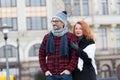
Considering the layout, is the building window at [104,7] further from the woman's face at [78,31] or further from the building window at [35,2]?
the woman's face at [78,31]

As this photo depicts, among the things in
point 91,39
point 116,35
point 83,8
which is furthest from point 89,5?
point 91,39

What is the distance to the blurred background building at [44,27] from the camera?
167 feet

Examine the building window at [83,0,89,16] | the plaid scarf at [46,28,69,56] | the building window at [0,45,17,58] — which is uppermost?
the building window at [83,0,89,16]

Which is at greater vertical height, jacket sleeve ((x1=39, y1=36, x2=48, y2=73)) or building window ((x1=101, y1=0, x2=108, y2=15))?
building window ((x1=101, y1=0, x2=108, y2=15))

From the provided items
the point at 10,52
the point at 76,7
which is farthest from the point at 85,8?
the point at 10,52

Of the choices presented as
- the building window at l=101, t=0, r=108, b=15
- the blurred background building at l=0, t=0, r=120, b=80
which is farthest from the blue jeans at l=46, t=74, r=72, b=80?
the building window at l=101, t=0, r=108, b=15

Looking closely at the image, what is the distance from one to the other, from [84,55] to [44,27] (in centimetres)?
4485

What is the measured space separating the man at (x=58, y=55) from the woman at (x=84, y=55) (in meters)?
0.18

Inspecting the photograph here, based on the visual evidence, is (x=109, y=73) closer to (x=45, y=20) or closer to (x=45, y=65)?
(x=45, y=20)

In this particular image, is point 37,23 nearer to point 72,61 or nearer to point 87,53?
point 87,53

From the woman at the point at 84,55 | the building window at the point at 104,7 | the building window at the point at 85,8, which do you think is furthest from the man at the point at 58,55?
the building window at the point at 104,7

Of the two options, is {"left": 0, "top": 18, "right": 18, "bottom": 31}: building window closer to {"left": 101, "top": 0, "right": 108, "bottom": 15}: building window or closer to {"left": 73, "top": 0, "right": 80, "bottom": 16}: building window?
{"left": 73, "top": 0, "right": 80, "bottom": 16}: building window

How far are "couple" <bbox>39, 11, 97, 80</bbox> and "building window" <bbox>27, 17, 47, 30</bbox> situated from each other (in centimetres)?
4452

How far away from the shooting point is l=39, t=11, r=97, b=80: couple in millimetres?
7277
